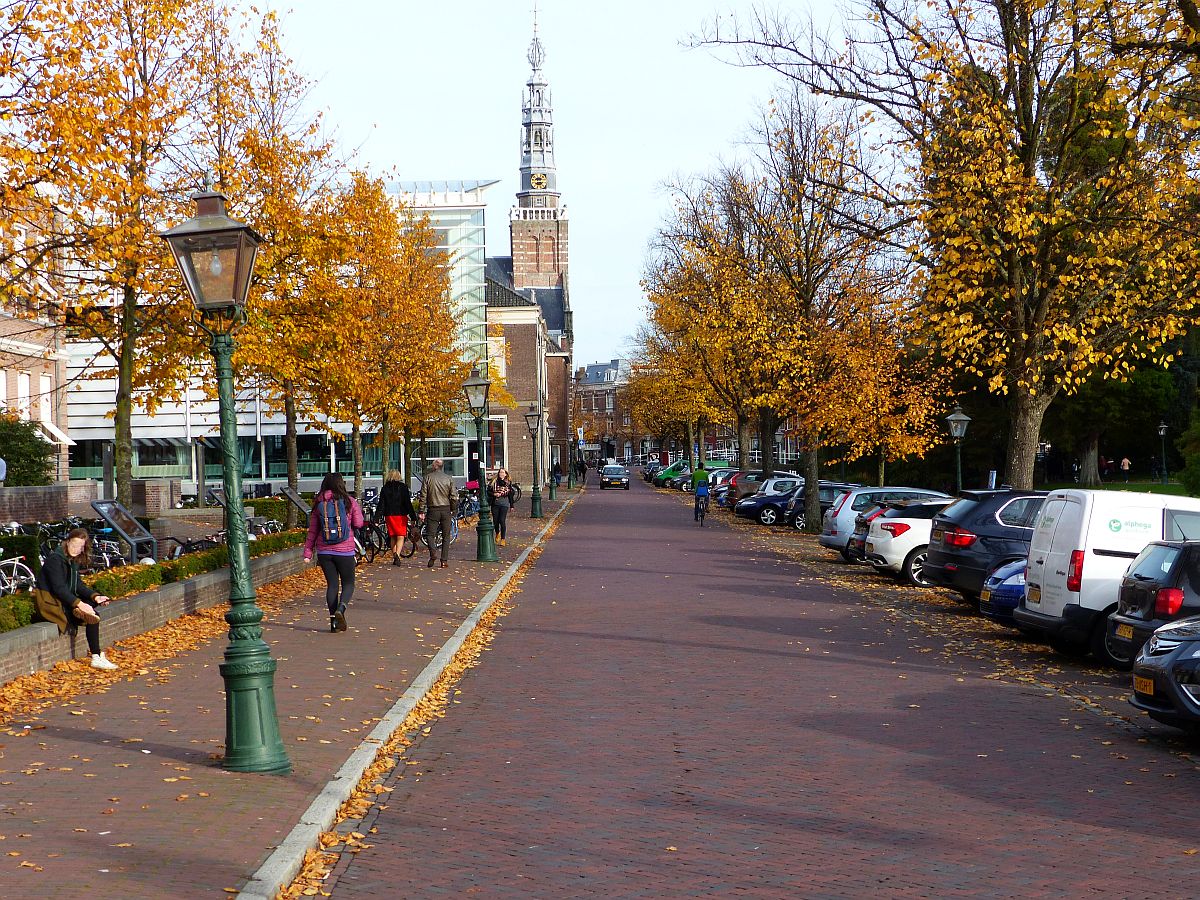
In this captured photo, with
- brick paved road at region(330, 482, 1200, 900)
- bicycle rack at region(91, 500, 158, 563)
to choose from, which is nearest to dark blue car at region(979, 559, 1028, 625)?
brick paved road at region(330, 482, 1200, 900)

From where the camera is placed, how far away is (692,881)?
5906 mm

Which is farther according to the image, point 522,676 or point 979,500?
point 979,500

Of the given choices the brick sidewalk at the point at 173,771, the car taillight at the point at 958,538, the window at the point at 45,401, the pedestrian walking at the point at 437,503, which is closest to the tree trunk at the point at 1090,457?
the window at the point at 45,401

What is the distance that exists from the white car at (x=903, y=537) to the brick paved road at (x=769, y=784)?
26.2 feet

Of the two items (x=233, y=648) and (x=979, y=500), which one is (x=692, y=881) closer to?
(x=233, y=648)

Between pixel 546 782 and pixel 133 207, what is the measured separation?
43.5 feet

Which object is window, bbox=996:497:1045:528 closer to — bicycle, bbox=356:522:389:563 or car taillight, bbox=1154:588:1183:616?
car taillight, bbox=1154:588:1183:616

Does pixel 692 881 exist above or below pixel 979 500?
below

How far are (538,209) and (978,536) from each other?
124939mm

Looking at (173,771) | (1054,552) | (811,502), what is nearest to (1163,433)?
(811,502)

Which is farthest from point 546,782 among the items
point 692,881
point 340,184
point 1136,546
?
point 340,184

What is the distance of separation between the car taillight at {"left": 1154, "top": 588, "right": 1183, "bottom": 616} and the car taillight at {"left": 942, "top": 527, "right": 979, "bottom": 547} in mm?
6504

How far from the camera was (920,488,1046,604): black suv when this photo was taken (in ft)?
56.2

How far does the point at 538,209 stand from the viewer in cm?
13888
